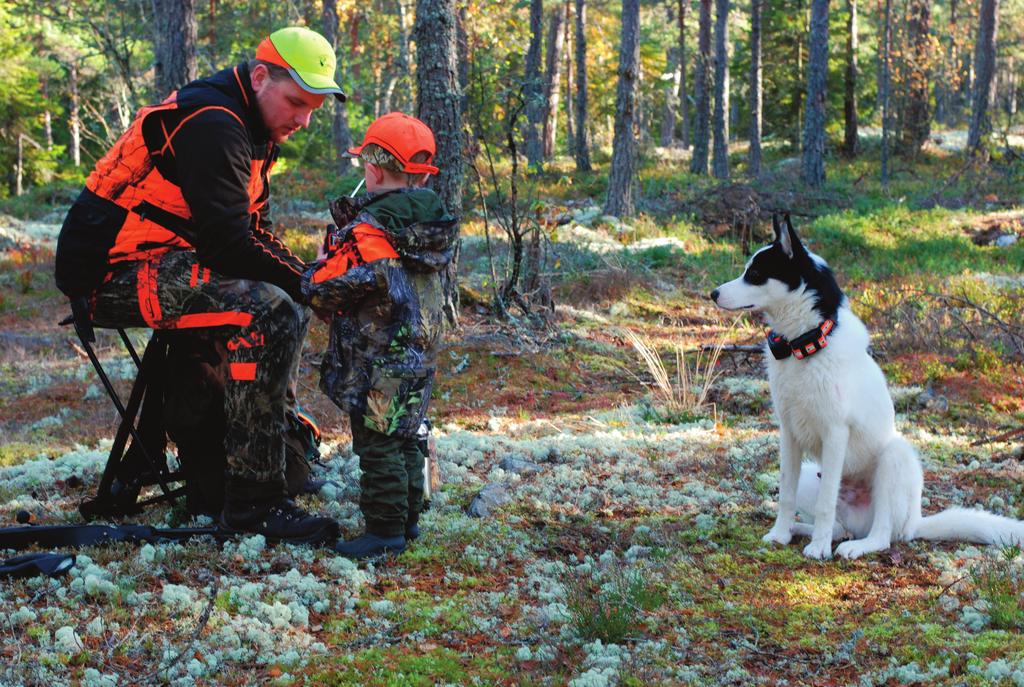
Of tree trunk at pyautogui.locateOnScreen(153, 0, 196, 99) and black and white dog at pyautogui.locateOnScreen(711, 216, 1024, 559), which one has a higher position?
tree trunk at pyautogui.locateOnScreen(153, 0, 196, 99)

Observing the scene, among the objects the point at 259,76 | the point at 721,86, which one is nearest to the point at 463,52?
the point at 259,76

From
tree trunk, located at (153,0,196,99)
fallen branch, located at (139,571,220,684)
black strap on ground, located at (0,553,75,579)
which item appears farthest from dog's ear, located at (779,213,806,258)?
tree trunk, located at (153,0,196,99)

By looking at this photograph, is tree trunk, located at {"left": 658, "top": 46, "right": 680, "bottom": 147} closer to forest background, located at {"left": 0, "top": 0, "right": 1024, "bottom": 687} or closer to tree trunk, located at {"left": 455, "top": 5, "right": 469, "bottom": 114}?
forest background, located at {"left": 0, "top": 0, "right": 1024, "bottom": 687}

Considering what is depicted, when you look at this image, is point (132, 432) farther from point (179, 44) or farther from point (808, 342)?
point (179, 44)

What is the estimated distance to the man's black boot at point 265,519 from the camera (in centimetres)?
473

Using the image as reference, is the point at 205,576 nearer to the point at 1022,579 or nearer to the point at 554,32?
the point at 1022,579

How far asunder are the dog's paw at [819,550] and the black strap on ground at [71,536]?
129 inches

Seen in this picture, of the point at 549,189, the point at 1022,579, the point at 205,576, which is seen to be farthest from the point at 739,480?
the point at 549,189

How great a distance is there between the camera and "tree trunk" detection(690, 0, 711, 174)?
100 ft

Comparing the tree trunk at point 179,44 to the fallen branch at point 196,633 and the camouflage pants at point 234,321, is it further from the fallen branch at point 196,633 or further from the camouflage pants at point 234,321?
the fallen branch at point 196,633

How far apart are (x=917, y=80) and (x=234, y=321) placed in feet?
98.3

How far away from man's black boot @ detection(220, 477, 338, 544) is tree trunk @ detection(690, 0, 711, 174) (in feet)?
91.2

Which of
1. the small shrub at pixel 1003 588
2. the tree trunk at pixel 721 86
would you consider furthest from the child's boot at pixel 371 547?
the tree trunk at pixel 721 86

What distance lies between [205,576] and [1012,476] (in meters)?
5.04
